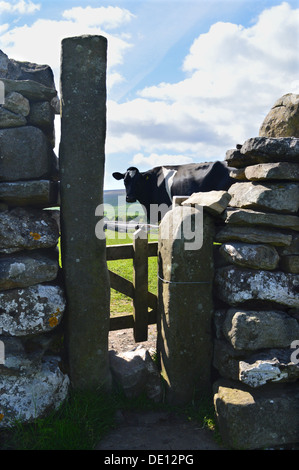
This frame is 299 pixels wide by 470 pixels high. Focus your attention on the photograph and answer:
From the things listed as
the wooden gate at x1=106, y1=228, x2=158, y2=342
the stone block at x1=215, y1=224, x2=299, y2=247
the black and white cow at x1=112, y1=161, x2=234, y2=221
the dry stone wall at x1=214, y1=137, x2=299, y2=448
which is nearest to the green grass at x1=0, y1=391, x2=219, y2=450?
the dry stone wall at x1=214, y1=137, x2=299, y2=448

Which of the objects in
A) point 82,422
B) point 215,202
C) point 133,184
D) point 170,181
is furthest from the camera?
point 133,184

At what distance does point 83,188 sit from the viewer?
3.71 meters

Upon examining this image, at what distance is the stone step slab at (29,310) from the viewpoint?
3514 mm

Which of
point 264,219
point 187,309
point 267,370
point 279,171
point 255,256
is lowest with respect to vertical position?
point 267,370

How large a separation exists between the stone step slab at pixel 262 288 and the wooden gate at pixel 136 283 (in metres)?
1.22

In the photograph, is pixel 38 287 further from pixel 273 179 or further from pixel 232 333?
pixel 273 179

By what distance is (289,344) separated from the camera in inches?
147

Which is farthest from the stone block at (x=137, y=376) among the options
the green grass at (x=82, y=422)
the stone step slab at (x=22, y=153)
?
the stone step slab at (x=22, y=153)

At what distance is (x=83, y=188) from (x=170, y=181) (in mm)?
6413

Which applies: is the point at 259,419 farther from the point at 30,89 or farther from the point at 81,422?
the point at 30,89

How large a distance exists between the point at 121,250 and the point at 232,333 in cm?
166

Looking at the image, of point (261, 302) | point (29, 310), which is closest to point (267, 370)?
point (261, 302)

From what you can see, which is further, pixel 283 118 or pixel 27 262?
pixel 283 118
